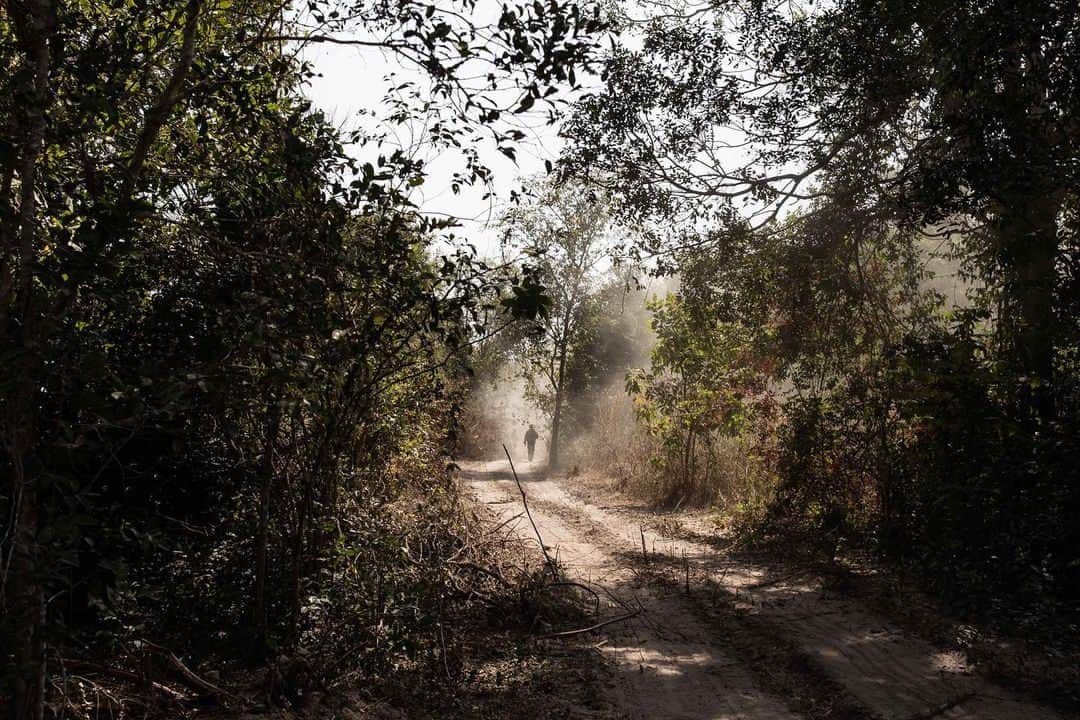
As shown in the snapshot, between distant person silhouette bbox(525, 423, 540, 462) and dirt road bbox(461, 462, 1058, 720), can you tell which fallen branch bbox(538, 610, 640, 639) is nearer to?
dirt road bbox(461, 462, 1058, 720)

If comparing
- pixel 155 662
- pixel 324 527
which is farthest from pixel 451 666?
pixel 155 662

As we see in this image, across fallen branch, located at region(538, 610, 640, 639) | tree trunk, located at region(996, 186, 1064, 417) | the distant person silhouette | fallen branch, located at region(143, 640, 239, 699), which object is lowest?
fallen branch, located at region(538, 610, 640, 639)

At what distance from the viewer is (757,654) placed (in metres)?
6.58

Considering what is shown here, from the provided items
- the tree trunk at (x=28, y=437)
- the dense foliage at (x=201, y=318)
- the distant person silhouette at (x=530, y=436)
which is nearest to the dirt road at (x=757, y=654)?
the dense foliage at (x=201, y=318)

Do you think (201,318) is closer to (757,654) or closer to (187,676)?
(187,676)

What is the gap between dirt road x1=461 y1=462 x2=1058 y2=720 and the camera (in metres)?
5.39

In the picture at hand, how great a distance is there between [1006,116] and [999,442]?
3.14 meters

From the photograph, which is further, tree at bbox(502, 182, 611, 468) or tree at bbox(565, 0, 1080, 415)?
tree at bbox(502, 182, 611, 468)

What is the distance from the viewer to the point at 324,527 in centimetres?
538

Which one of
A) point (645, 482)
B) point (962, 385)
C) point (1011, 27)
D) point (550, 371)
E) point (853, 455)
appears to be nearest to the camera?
point (1011, 27)

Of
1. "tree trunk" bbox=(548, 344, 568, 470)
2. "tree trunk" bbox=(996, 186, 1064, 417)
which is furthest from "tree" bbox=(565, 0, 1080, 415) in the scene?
"tree trunk" bbox=(548, 344, 568, 470)

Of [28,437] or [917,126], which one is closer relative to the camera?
[28,437]

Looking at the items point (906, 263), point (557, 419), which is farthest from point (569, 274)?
point (906, 263)

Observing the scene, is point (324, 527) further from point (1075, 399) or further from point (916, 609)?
point (1075, 399)
